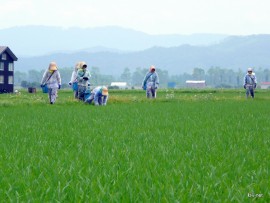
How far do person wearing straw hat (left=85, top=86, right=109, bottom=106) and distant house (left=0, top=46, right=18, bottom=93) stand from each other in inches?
1607

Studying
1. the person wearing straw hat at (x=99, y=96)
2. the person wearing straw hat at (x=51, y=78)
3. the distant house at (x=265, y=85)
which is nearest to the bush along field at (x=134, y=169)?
the person wearing straw hat at (x=99, y=96)

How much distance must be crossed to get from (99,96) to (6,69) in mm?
43677

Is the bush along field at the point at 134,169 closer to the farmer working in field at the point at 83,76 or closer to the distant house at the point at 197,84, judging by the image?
the farmer working in field at the point at 83,76

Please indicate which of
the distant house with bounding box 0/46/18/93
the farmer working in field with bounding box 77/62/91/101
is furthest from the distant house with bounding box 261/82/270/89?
the farmer working in field with bounding box 77/62/91/101

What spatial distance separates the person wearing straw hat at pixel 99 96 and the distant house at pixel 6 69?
4082cm

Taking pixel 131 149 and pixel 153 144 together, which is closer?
pixel 131 149

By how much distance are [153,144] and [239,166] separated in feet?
7.06

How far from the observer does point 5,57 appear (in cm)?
6153

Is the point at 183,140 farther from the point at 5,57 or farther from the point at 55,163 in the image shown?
the point at 5,57

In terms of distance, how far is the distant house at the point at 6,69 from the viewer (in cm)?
6030

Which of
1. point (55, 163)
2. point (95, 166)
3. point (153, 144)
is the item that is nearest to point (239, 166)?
point (95, 166)

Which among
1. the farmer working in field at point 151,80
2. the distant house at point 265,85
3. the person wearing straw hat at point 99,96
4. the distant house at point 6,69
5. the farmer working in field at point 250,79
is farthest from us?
the distant house at point 265,85

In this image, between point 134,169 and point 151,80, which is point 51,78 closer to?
point 151,80

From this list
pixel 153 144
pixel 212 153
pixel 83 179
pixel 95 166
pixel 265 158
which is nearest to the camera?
pixel 83 179
